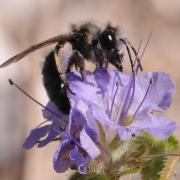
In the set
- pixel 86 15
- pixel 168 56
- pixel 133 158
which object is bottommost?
pixel 133 158

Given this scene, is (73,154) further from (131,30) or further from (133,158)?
(131,30)

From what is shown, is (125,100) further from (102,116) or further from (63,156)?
(63,156)

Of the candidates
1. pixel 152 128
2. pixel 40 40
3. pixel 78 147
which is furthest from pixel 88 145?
pixel 40 40

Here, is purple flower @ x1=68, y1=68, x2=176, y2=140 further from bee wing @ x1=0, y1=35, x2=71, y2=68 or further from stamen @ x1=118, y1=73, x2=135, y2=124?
bee wing @ x1=0, y1=35, x2=71, y2=68

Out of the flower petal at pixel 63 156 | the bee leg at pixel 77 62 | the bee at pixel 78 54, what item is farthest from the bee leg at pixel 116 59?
the flower petal at pixel 63 156

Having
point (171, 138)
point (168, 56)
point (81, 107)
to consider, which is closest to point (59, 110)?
point (81, 107)

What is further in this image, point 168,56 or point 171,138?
point 168,56
